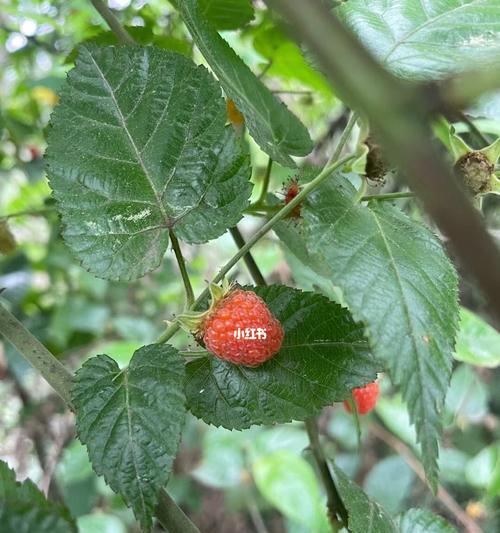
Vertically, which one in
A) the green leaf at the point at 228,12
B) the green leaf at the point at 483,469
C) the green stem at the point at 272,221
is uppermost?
the green leaf at the point at 228,12

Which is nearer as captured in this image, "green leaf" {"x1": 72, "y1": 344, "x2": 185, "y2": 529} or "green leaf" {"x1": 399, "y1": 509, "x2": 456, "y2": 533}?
"green leaf" {"x1": 72, "y1": 344, "x2": 185, "y2": 529}

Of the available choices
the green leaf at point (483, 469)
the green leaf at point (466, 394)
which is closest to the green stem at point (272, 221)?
the green leaf at point (466, 394)

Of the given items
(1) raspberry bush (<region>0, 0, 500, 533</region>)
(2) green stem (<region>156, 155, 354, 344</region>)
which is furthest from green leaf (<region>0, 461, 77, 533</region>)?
(2) green stem (<region>156, 155, 354, 344</region>)

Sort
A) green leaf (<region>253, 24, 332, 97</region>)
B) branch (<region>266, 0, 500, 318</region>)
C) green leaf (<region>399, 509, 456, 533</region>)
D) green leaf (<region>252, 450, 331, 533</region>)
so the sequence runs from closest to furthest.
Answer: branch (<region>266, 0, 500, 318</region>) < green leaf (<region>399, 509, 456, 533</region>) < green leaf (<region>253, 24, 332, 97</region>) < green leaf (<region>252, 450, 331, 533</region>)

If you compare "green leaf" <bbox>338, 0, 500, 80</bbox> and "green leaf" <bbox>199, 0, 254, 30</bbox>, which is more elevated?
"green leaf" <bbox>199, 0, 254, 30</bbox>

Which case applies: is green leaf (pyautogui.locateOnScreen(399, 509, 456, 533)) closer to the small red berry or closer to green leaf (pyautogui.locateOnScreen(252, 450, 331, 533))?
the small red berry

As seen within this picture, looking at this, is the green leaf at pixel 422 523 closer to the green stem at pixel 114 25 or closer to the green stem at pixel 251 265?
the green stem at pixel 251 265
